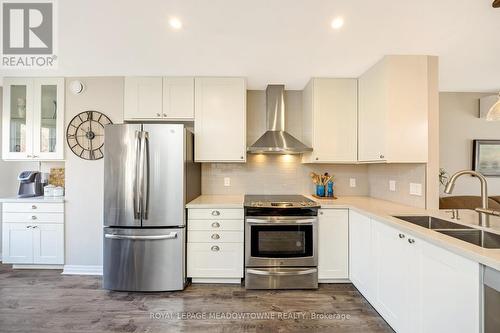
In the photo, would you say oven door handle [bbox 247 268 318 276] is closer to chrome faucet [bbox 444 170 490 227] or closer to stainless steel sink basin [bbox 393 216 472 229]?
stainless steel sink basin [bbox 393 216 472 229]

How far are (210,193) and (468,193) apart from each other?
→ 3751 millimetres

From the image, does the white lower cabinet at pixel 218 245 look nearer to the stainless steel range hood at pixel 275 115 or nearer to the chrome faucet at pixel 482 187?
the stainless steel range hood at pixel 275 115

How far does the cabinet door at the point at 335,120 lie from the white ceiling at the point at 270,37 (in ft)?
0.54

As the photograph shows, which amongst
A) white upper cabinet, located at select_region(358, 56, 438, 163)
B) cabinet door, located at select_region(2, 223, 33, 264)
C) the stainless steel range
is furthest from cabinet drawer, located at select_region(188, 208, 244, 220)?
cabinet door, located at select_region(2, 223, 33, 264)

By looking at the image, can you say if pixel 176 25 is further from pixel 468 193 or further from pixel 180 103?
pixel 468 193

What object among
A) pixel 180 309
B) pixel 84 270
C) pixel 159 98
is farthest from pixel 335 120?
pixel 84 270

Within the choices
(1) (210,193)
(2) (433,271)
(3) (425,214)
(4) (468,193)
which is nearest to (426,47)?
(3) (425,214)

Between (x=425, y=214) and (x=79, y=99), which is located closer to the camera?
(x=425, y=214)

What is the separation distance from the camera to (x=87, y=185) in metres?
2.74

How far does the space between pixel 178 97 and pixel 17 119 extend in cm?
205

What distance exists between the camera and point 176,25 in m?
1.80

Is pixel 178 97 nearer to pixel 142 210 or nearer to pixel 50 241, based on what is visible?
pixel 142 210

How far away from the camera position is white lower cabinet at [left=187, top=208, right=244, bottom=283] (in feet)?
8.07

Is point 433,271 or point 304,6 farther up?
point 304,6
